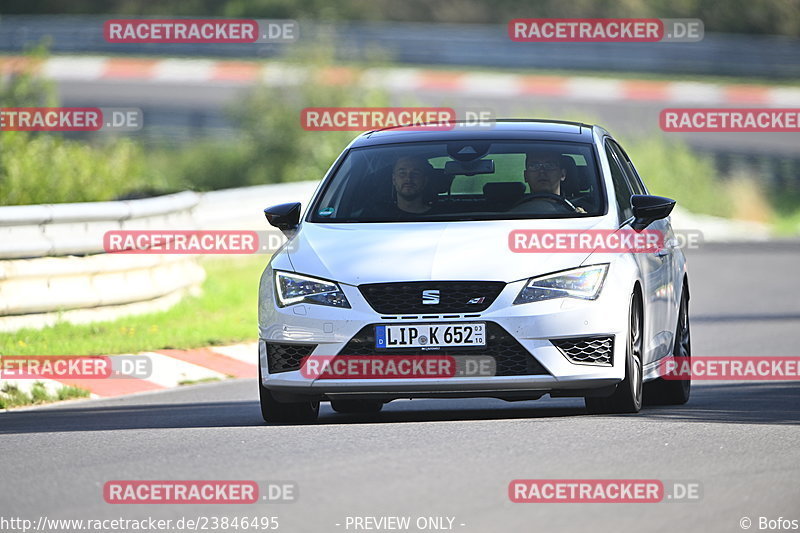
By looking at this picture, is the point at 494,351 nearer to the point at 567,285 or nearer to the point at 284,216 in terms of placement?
the point at 567,285

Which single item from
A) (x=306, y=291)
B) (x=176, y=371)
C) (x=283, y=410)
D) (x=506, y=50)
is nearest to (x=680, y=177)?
(x=506, y=50)

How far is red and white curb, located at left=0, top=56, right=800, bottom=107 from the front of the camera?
119ft

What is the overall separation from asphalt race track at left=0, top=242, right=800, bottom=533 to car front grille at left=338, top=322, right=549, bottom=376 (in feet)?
1.07

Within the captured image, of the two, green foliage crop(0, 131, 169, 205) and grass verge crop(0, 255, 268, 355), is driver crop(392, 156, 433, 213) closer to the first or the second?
grass verge crop(0, 255, 268, 355)

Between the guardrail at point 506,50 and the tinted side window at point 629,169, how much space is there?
89.3 feet

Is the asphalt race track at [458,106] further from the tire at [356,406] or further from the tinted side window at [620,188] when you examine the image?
the tire at [356,406]

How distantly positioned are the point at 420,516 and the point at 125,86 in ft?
103

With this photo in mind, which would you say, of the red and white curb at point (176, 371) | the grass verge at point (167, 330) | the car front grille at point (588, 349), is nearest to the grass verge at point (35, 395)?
the red and white curb at point (176, 371)

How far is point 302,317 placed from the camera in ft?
29.3

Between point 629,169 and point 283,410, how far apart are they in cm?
308

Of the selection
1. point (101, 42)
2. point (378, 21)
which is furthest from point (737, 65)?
point (101, 42)

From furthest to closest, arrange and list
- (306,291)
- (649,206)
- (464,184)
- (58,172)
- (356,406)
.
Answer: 1. (58,172)
2. (356,406)
3. (464,184)
4. (649,206)
5. (306,291)

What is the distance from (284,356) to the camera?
9039 millimetres

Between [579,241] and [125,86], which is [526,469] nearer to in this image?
[579,241]
